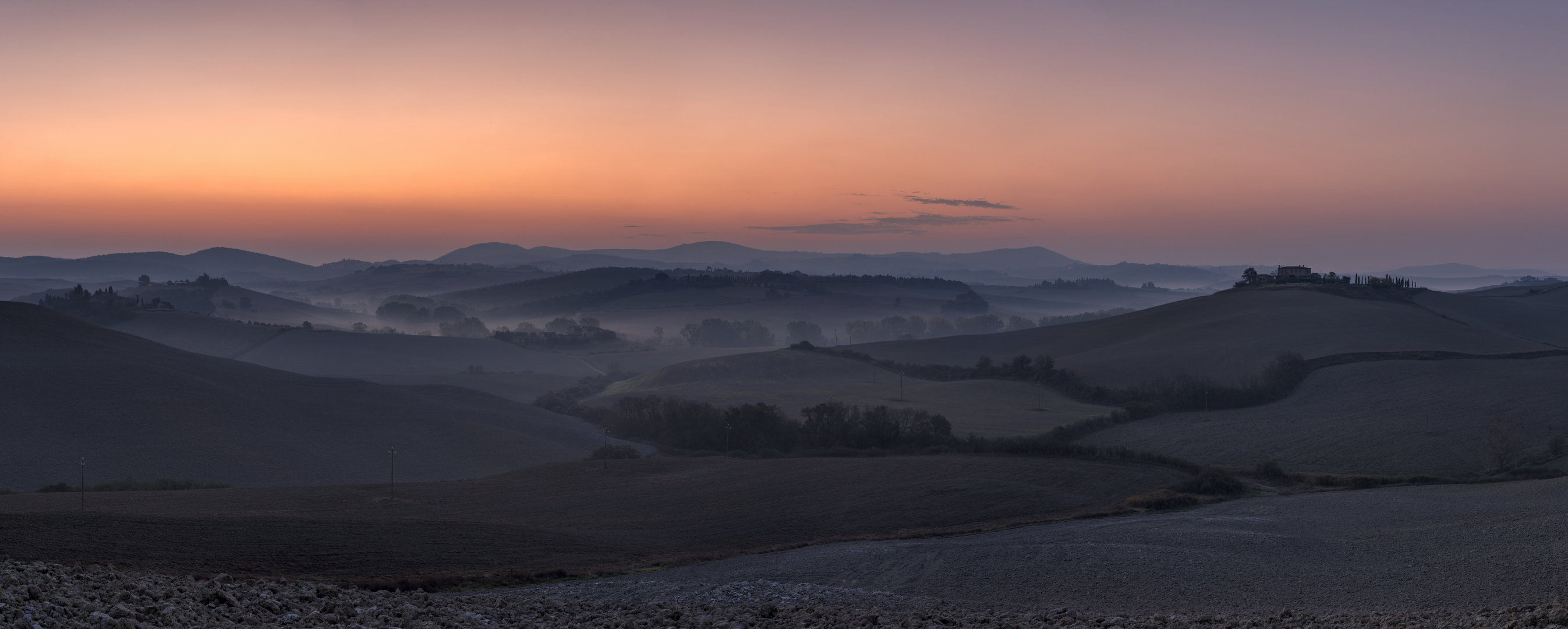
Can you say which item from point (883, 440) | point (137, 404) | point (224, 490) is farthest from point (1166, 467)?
point (137, 404)

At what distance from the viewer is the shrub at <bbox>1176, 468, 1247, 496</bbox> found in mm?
37500

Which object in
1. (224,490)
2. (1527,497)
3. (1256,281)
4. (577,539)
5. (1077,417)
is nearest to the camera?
(577,539)

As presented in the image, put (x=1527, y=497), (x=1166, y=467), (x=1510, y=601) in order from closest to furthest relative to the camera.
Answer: (x=1510, y=601) → (x=1527, y=497) → (x=1166, y=467)

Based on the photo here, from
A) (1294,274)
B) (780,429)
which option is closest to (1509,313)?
(1294,274)

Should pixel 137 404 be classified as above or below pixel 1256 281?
below

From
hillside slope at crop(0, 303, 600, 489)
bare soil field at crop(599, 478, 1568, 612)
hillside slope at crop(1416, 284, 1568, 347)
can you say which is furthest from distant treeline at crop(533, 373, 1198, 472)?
hillside slope at crop(1416, 284, 1568, 347)

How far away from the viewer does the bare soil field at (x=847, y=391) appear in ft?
233

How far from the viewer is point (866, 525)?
1297 inches

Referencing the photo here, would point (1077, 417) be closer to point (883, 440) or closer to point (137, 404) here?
point (883, 440)

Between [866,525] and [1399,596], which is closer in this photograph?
[1399,596]

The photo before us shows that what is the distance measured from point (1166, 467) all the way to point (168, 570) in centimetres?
3911

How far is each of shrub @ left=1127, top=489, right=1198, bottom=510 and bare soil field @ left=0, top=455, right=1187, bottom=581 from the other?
1135mm

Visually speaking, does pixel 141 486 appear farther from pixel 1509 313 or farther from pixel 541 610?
pixel 1509 313

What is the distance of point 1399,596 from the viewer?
2100cm
